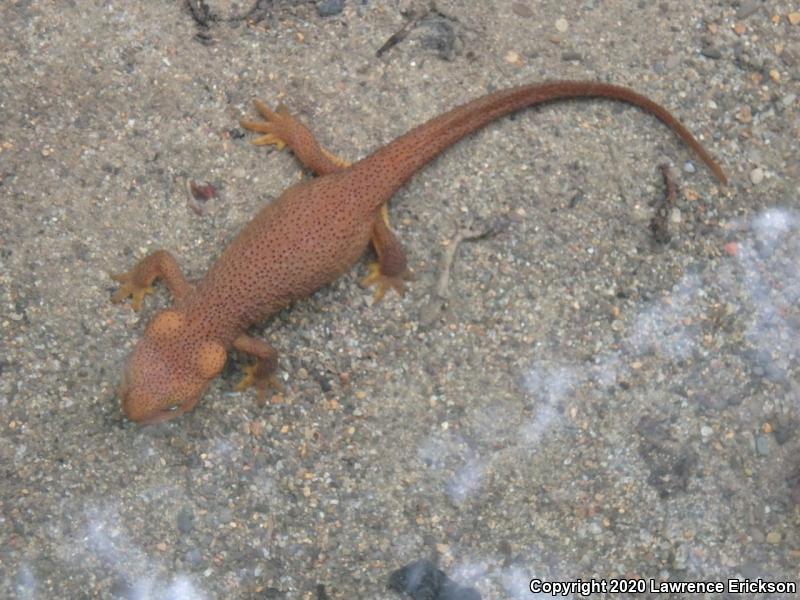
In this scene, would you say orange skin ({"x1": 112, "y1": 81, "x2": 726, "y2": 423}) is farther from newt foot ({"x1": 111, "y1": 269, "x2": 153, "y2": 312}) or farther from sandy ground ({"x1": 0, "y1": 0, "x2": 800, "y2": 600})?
sandy ground ({"x1": 0, "y1": 0, "x2": 800, "y2": 600})

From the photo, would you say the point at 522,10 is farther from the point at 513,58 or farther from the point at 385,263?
the point at 385,263

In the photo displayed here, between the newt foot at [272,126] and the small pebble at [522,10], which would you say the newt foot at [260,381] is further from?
the small pebble at [522,10]

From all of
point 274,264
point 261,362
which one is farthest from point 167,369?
point 274,264

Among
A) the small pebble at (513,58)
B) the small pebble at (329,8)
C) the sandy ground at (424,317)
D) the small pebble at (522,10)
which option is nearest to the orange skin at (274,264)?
the sandy ground at (424,317)

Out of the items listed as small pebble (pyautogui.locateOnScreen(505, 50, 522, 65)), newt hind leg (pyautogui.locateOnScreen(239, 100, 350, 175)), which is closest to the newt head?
newt hind leg (pyautogui.locateOnScreen(239, 100, 350, 175))

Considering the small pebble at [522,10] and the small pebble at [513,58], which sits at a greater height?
the small pebble at [522,10]

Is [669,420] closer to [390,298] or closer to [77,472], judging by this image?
[390,298]

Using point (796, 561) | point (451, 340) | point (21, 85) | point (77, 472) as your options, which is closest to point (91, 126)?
point (21, 85)
